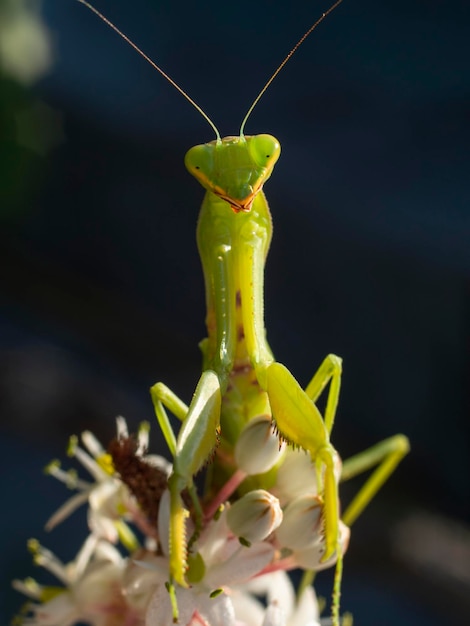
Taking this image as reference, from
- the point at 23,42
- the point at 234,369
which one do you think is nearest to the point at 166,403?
the point at 234,369

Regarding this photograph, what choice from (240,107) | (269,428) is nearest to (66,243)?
(240,107)

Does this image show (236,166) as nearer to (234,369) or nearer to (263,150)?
(263,150)

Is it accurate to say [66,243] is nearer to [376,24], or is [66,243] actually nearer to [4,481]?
[4,481]

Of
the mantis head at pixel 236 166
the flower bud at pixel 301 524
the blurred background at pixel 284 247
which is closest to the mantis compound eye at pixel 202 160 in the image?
the mantis head at pixel 236 166

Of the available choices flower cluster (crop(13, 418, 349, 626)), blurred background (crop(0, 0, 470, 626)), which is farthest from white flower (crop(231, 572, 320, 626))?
blurred background (crop(0, 0, 470, 626))

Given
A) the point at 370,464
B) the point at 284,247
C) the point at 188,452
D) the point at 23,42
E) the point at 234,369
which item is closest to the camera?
the point at 188,452

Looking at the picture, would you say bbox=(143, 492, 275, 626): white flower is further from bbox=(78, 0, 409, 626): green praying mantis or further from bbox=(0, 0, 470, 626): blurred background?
bbox=(0, 0, 470, 626): blurred background
